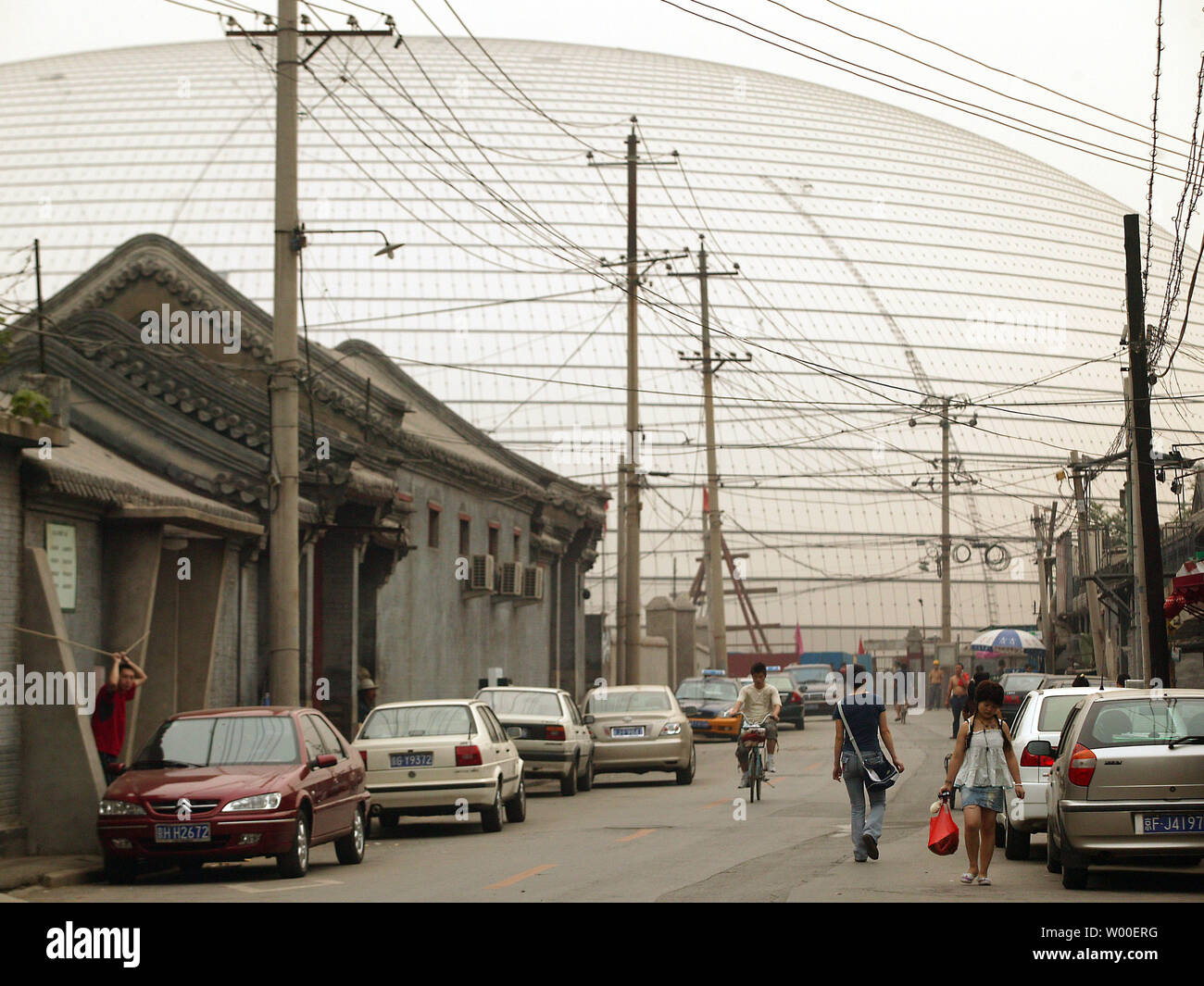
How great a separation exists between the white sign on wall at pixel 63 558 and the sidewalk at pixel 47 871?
3.26m

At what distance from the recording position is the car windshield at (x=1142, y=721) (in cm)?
1278

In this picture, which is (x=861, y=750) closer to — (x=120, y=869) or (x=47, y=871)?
(x=120, y=869)

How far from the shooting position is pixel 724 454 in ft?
238

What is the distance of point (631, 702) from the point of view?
93.5 ft

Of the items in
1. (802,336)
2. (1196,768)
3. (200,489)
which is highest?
(802,336)

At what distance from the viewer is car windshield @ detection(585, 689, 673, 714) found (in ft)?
93.0

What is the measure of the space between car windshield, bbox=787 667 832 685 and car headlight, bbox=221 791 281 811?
140 ft

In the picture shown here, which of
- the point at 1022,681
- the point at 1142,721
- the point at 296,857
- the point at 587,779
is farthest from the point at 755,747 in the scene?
the point at 1022,681

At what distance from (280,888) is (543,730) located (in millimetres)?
11415

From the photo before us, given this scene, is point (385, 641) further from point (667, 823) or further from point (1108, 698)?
point (1108, 698)

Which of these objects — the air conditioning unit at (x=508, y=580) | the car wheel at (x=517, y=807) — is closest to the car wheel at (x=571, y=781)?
the car wheel at (x=517, y=807)

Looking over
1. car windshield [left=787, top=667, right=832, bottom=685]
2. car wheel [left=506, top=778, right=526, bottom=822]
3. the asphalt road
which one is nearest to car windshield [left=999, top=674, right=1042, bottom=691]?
the asphalt road

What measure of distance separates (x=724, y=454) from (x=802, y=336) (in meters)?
7.03
